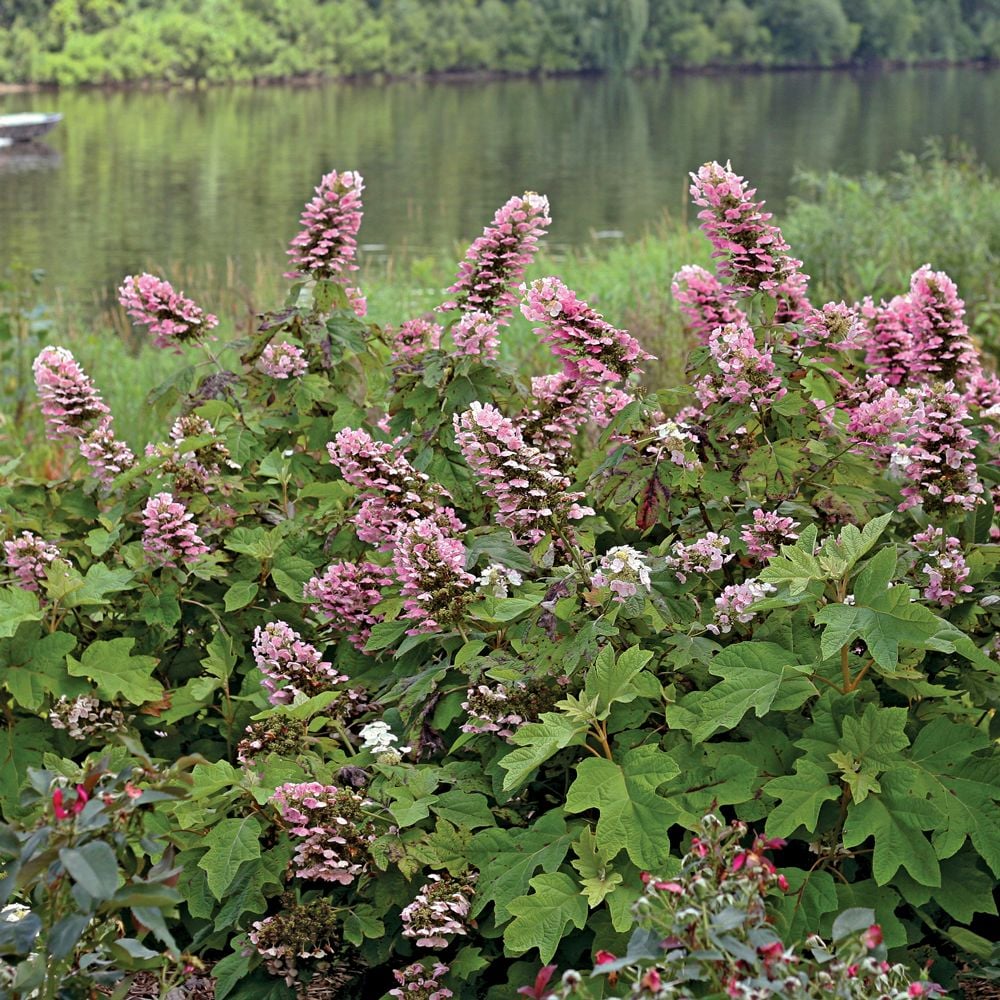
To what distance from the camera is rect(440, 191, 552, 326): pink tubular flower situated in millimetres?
3285

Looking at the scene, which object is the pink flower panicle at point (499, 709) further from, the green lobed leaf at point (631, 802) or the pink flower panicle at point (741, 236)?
the pink flower panicle at point (741, 236)

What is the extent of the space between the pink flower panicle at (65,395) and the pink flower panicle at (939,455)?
75.3 inches

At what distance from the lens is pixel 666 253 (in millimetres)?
13211

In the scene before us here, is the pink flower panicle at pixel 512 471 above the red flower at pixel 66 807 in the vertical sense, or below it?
above

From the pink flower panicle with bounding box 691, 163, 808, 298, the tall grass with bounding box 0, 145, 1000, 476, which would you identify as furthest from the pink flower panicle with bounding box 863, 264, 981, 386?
the tall grass with bounding box 0, 145, 1000, 476

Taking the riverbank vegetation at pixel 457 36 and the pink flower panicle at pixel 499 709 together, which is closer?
the pink flower panicle at pixel 499 709

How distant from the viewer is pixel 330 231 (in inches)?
139

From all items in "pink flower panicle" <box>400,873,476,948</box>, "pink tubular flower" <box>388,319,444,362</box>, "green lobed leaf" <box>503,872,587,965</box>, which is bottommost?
"pink flower panicle" <box>400,873,476,948</box>

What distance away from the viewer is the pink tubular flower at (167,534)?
9.91 feet

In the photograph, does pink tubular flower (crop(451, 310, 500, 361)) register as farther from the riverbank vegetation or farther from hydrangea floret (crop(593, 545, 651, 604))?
the riverbank vegetation

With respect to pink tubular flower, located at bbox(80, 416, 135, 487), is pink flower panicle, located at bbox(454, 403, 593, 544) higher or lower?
higher

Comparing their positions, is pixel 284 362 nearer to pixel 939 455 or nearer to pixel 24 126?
pixel 939 455

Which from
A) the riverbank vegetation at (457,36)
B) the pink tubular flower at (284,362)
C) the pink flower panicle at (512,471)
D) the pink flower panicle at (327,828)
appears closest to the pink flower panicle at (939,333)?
the pink flower panicle at (512,471)

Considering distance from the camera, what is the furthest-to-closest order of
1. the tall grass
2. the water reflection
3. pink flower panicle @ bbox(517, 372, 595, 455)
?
the water reflection < the tall grass < pink flower panicle @ bbox(517, 372, 595, 455)
